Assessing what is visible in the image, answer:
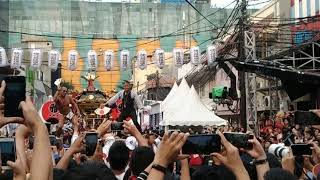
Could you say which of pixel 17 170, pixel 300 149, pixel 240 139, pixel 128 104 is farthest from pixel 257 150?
pixel 128 104

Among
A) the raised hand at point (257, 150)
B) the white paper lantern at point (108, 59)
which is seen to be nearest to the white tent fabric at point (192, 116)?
the white paper lantern at point (108, 59)

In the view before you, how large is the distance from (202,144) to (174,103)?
16.6 metres

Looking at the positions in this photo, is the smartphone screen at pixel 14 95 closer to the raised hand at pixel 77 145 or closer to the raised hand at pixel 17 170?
the raised hand at pixel 17 170

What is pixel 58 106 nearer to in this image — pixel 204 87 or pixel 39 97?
pixel 204 87

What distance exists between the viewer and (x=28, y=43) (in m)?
49.1

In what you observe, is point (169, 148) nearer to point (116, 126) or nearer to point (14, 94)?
point (14, 94)

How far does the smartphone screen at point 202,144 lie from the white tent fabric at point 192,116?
15.7m

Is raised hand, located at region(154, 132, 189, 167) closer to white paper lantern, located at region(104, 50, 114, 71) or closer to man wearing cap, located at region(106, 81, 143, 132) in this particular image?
man wearing cap, located at region(106, 81, 143, 132)

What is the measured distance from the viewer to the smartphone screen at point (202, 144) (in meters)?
3.38

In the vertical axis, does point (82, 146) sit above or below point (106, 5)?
below

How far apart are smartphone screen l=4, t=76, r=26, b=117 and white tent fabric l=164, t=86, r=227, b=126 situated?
16.2 metres

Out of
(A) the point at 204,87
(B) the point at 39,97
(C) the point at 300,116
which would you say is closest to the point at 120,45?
(B) the point at 39,97

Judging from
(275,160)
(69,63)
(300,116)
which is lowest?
(275,160)

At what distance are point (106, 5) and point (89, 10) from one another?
1.91 meters
